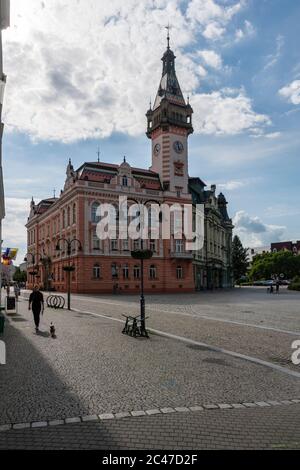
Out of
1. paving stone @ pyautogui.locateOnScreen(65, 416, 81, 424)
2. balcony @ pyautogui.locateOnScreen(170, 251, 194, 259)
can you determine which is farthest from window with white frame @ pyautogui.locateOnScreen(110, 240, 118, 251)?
paving stone @ pyautogui.locateOnScreen(65, 416, 81, 424)

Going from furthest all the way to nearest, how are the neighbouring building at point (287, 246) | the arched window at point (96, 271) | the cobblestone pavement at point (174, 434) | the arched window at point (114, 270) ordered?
the neighbouring building at point (287, 246)
the arched window at point (114, 270)
the arched window at point (96, 271)
the cobblestone pavement at point (174, 434)

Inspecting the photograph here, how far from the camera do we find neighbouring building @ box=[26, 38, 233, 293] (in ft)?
179

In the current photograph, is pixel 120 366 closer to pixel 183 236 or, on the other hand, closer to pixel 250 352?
pixel 250 352

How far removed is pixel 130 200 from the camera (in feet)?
172

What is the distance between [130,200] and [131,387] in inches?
1777

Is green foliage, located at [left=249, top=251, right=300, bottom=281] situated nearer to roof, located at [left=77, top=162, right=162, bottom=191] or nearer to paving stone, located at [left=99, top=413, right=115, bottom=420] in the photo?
roof, located at [left=77, top=162, right=162, bottom=191]

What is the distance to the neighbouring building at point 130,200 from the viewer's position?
2151 inches

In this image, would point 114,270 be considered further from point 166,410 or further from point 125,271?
point 166,410

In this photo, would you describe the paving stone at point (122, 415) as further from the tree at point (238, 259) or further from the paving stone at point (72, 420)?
the tree at point (238, 259)

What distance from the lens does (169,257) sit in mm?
60219

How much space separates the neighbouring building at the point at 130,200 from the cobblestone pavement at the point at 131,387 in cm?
3924

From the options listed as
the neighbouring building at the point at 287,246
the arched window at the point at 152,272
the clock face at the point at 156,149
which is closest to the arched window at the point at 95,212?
the arched window at the point at 152,272
